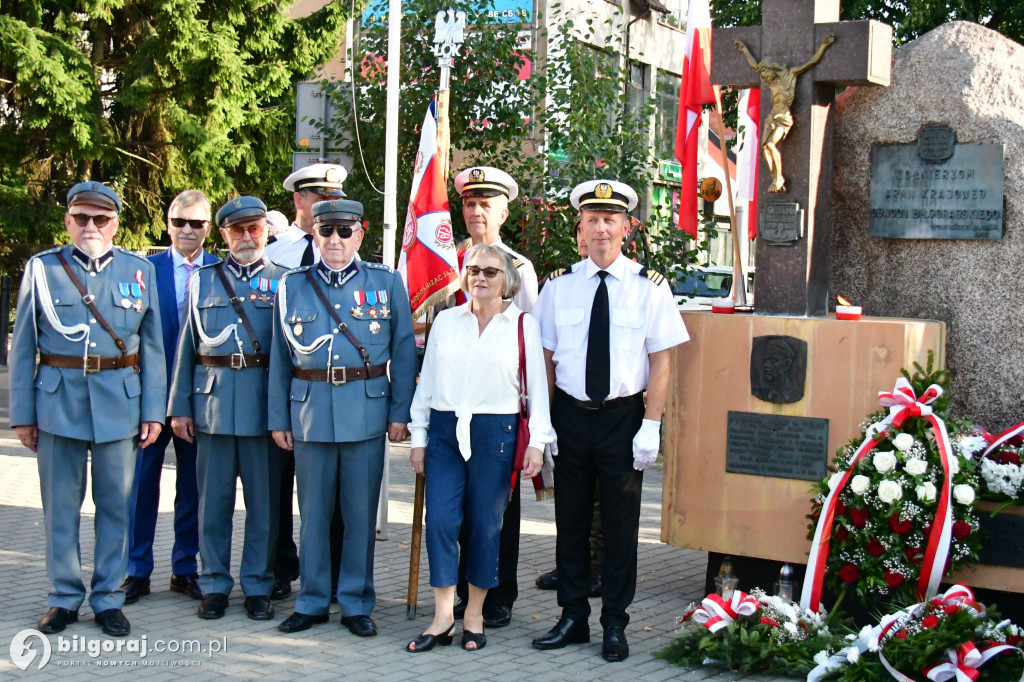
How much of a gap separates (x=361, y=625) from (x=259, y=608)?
0.56 metres

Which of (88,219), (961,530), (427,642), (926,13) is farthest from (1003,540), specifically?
(926,13)

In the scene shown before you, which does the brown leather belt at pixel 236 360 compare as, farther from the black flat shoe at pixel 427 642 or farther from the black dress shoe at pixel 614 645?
the black dress shoe at pixel 614 645

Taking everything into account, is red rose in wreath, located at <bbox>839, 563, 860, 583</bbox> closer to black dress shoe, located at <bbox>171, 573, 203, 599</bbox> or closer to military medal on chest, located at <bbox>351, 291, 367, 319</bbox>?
military medal on chest, located at <bbox>351, 291, 367, 319</bbox>

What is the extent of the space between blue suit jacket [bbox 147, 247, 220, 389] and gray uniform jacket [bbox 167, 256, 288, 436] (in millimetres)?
375

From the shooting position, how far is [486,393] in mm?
5273

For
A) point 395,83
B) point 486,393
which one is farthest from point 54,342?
point 395,83

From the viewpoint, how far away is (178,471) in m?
6.20

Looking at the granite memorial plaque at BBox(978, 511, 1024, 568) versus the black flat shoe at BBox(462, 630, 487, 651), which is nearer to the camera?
the granite memorial plaque at BBox(978, 511, 1024, 568)

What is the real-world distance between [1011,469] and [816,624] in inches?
41.5

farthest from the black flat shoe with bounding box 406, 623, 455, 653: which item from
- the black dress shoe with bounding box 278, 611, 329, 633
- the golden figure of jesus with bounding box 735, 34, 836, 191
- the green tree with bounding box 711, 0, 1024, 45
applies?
the green tree with bounding box 711, 0, 1024, 45

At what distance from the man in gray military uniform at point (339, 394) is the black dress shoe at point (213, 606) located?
1.33ft

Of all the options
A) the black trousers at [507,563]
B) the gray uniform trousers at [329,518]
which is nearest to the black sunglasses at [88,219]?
the gray uniform trousers at [329,518]

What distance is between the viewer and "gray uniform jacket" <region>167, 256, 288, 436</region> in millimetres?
5691

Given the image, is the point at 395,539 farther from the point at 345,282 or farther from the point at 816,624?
the point at 816,624
